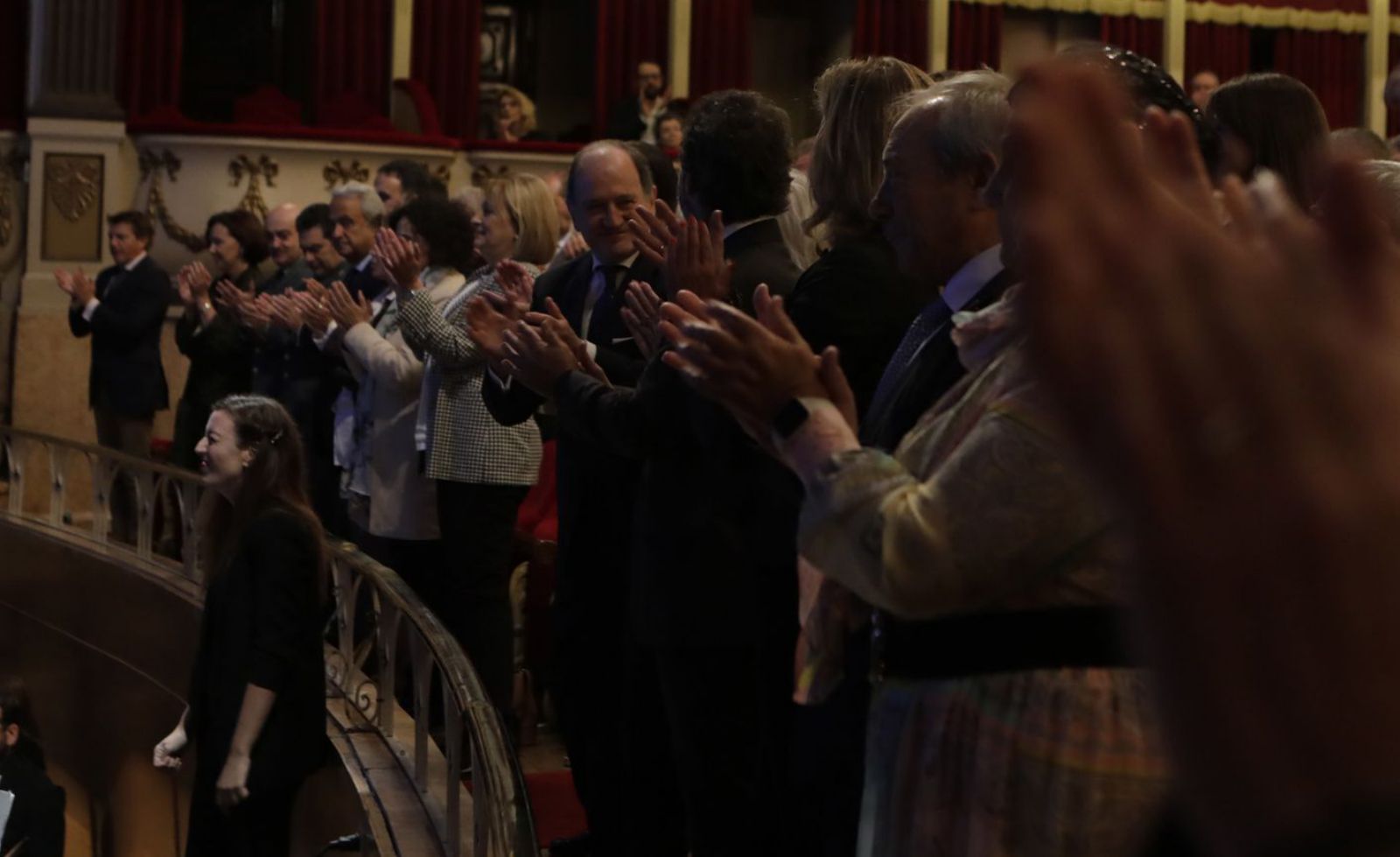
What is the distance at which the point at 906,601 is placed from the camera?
1652 mm

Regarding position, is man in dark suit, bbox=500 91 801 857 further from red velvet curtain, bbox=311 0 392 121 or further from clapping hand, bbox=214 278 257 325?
red velvet curtain, bbox=311 0 392 121

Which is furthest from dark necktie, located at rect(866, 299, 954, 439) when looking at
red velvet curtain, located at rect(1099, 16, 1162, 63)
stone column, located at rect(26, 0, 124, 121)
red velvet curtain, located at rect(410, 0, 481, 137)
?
red velvet curtain, located at rect(1099, 16, 1162, 63)

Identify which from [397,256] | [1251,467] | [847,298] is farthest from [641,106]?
[1251,467]

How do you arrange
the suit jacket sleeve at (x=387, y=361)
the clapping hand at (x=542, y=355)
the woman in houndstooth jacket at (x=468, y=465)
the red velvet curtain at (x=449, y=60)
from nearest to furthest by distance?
the clapping hand at (x=542, y=355)
the woman in houndstooth jacket at (x=468, y=465)
the suit jacket sleeve at (x=387, y=361)
the red velvet curtain at (x=449, y=60)

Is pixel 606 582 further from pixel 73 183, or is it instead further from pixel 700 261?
pixel 73 183

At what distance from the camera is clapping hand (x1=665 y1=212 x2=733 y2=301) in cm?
270

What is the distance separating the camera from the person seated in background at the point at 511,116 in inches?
408

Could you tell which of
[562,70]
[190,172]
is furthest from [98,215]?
[562,70]

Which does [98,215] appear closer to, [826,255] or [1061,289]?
[826,255]

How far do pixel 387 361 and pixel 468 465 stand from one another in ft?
2.19

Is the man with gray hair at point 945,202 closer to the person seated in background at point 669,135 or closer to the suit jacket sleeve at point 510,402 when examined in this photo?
the suit jacket sleeve at point 510,402

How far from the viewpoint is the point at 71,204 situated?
31.1 ft

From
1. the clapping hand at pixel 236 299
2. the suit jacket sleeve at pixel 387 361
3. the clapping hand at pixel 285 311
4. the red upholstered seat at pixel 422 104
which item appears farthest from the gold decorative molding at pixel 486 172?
the suit jacket sleeve at pixel 387 361

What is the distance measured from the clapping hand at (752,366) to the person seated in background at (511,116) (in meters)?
8.56
